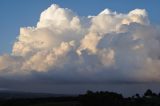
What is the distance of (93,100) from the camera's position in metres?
198

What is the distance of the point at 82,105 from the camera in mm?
198750

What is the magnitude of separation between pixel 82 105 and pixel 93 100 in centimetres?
567

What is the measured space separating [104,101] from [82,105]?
10270 mm

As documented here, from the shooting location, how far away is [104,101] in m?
199

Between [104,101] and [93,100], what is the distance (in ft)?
17.6
